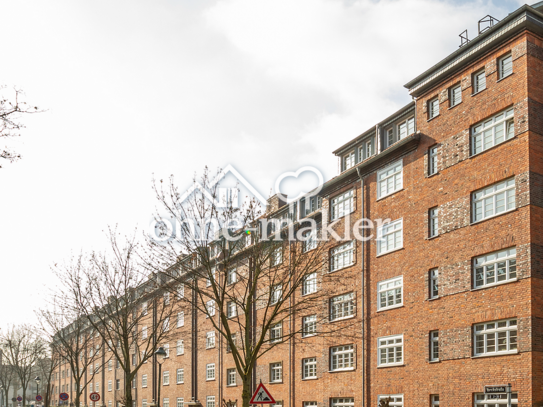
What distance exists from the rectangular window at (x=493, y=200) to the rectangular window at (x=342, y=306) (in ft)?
29.9

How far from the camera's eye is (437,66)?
26781 millimetres

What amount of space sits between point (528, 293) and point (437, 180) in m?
6.86

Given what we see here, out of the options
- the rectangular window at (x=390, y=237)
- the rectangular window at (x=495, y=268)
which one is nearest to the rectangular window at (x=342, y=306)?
the rectangular window at (x=390, y=237)

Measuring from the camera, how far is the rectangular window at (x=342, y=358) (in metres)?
30.5

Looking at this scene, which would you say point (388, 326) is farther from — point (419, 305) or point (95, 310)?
point (95, 310)

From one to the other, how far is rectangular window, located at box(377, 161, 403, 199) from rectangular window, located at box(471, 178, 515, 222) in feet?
16.3

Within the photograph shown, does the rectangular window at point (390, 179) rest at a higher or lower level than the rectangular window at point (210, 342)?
higher

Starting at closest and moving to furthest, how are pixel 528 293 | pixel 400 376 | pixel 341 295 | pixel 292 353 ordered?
pixel 528 293
pixel 400 376
pixel 341 295
pixel 292 353

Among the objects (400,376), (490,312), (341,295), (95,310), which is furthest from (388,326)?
(95,310)

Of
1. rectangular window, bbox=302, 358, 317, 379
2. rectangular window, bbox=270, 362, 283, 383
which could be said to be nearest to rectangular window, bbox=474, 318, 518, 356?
rectangular window, bbox=302, 358, 317, 379

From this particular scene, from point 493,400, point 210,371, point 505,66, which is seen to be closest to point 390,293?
point 493,400

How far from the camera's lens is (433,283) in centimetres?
2605

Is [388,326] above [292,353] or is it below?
above

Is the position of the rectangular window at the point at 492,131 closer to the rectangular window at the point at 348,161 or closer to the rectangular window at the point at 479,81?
the rectangular window at the point at 479,81
